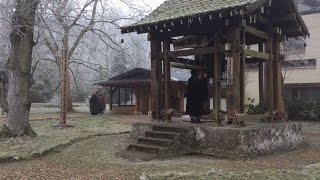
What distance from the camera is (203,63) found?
1580 cm

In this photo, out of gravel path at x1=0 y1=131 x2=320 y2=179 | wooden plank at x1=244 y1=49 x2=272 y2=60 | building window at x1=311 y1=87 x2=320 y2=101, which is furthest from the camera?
building window at x1=311 y1=87 x2=320 y2=101

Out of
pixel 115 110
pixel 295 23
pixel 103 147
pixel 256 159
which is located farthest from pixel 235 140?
pixel 115 110

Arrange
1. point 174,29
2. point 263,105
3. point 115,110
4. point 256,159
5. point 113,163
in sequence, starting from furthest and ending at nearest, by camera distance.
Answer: point 115,110
point 263,105
point 174,29
point 256,159
point 113,163

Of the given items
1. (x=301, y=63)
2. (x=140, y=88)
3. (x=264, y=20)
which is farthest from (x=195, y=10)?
(x=140, y=88)

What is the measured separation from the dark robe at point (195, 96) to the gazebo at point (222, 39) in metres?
0.72

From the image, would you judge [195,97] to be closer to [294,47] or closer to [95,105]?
[95,105]

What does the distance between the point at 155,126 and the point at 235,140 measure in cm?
264

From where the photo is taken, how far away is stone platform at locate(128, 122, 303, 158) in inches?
458

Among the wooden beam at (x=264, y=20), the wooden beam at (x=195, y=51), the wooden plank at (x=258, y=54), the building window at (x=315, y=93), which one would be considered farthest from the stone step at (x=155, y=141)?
the building window at (x=315, y=93)

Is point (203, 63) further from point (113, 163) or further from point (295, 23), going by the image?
point (113, 163)

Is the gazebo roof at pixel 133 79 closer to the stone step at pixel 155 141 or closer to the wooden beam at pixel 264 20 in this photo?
the wooden beam at pixel 264 20

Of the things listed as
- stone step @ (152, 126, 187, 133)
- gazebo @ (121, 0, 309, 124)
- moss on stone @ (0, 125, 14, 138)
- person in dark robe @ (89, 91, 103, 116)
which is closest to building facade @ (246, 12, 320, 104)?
person in dark robe @ (89, 91, 103, 116)

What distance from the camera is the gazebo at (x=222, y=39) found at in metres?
12.3

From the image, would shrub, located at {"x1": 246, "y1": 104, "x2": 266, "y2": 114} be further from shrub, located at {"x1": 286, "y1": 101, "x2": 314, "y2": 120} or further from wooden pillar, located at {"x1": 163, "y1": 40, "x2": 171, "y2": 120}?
wooden pillar, located at {"x1": 163, "y1": 40, "x2": 171, "y2": 120}
